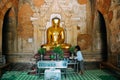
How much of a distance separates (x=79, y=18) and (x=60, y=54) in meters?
4.20

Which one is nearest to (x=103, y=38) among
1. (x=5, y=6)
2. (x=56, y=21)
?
(x=56, y=21)

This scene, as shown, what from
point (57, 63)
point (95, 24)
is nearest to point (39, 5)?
point (95, 24)

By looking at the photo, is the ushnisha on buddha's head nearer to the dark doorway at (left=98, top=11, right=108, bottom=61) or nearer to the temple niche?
the temple niche

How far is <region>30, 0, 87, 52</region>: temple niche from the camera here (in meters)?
12.7

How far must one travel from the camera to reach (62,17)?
12.8m

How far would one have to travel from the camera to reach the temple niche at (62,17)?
41.6 ft

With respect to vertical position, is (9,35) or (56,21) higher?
(56,21)

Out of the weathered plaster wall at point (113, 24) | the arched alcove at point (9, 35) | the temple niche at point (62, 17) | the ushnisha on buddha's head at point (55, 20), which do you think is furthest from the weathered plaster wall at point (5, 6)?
→ the weathered plaster wall at point (113, 24)

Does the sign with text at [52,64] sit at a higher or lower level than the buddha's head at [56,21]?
lower

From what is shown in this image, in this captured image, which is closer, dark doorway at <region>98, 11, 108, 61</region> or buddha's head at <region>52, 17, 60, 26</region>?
buddha's head at <region>52, 17, 60, 26</region>

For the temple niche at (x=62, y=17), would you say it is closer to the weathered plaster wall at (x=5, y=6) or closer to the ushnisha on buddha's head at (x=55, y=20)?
the ushnisha on buddha's head at (x=55, y=20)

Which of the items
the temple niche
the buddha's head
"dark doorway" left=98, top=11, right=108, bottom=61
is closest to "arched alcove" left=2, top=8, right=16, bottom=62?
the temple niche

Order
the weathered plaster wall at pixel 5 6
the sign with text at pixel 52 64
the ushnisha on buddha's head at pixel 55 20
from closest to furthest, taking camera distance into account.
A: the sign with text at pixel 52 64, the weathered plaster wall at pixel 5 6, the ushnisha on buddha's head at pixel 55 20

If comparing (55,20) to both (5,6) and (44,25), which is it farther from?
(5,6)
